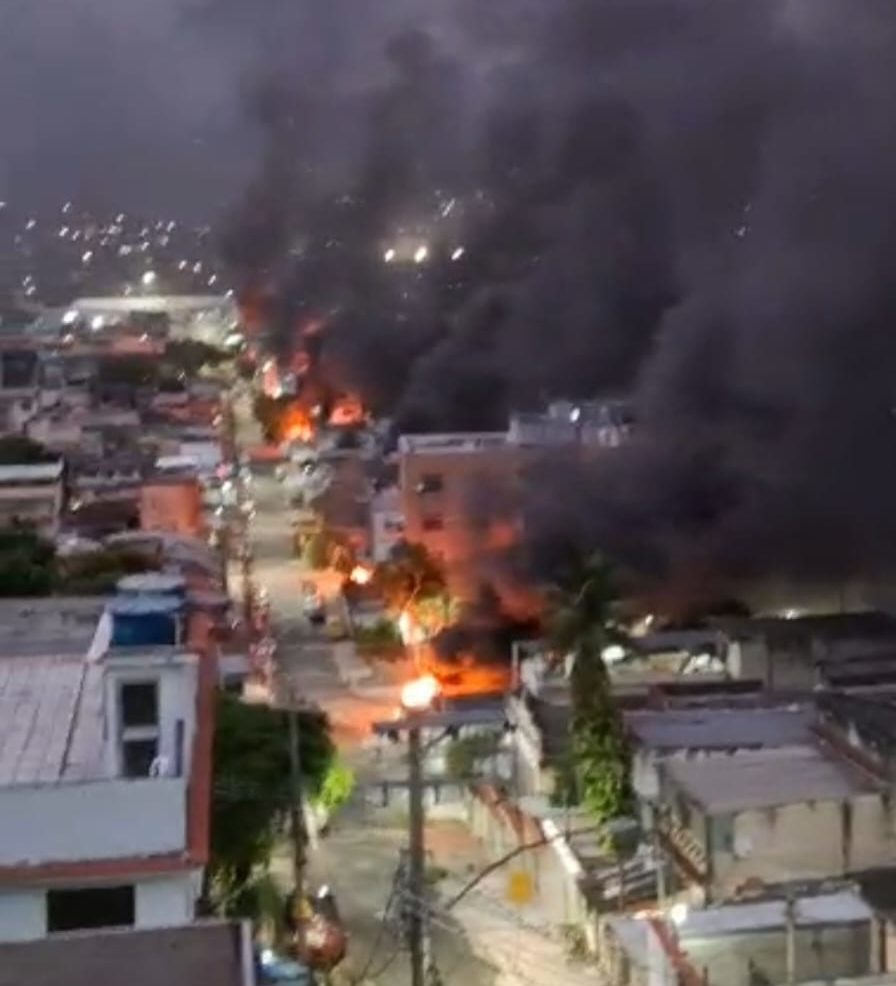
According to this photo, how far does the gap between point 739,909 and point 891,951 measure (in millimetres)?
444

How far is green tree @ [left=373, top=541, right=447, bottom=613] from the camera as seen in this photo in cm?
1227

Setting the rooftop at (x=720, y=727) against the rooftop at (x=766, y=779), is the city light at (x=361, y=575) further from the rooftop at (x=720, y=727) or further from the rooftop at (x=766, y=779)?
the rooftop at (x=766, y=779)

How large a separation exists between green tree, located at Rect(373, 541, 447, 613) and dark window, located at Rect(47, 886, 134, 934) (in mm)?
8498

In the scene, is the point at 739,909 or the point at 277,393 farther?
the point at 277,393

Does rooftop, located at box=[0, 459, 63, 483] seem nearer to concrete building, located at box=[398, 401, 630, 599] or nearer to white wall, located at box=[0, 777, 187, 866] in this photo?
concrete building, located at box=[398, 401, 630, 599]

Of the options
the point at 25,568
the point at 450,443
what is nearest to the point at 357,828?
the point at 25,568

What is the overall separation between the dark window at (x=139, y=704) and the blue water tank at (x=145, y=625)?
0.16 m

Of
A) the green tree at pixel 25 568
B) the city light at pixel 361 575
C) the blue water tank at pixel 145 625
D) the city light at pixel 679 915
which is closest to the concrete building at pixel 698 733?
the city light at pixel 679 915

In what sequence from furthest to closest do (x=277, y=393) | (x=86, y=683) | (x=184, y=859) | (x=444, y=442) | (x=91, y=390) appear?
(x=277, y=393), (x=91, y=390), (x=444, y=442), (x=86, y=683), (x=184, y=859)

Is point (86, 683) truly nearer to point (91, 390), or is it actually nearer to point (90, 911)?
point (90, 911)

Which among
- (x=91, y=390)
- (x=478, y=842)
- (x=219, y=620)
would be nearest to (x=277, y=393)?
(x=91, y=390)

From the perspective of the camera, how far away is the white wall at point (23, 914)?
140 inches

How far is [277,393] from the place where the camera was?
26.1 metres

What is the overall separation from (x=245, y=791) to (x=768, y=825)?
1.76 m
